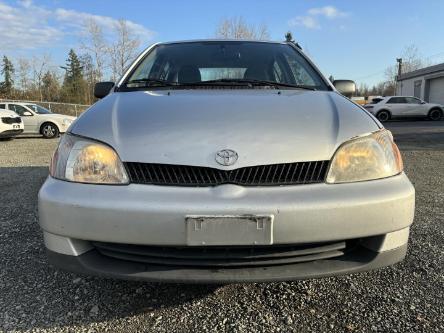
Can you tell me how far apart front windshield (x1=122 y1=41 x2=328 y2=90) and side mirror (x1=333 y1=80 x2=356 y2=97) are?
0.94ft

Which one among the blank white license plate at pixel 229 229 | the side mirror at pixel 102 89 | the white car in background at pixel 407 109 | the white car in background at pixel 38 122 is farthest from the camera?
the white car in background at pixel 407 109

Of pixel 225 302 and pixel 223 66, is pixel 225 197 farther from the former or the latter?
pixel 223 66

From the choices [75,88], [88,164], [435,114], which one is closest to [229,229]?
[88,164]

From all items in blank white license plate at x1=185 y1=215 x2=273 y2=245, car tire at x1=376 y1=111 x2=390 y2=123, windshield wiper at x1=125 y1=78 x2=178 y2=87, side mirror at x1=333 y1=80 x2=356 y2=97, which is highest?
windshield wiper at x1=125 y1=78 x2=178 y2=87

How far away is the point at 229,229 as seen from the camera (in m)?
1.73

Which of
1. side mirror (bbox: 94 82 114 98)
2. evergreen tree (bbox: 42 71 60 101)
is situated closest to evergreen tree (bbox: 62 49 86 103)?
evergreen tree (bbox: 42 71 60 101)

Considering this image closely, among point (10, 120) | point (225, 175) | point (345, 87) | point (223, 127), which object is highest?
point (345, 87)

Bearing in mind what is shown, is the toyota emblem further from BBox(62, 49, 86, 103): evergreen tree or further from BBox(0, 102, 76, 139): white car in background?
BBox(62, 49, 86, 103): evergreen tree

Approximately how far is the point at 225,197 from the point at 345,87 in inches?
75.5

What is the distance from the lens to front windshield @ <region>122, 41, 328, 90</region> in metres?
2.90

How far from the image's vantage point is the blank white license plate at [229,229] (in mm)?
1720

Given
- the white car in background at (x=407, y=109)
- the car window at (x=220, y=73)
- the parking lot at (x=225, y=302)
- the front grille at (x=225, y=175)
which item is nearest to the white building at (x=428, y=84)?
the white car in background at (x=407, y=109)

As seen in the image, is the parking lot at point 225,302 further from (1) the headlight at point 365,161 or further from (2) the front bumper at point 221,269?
(1) the headlight at point 365,161

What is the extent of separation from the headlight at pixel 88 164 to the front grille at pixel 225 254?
1.01ft
